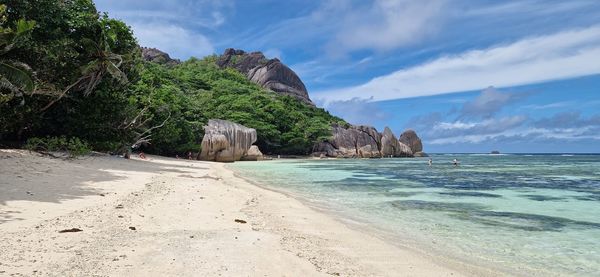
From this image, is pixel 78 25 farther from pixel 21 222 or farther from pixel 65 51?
pixel 21 222

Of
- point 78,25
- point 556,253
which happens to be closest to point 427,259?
point 556,253

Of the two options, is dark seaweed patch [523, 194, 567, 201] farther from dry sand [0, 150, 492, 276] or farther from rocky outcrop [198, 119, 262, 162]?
rocky outcrop [198, 119, 262, 162]

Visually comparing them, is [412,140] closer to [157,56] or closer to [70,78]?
[157,56]

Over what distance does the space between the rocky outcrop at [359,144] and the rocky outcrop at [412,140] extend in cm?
666

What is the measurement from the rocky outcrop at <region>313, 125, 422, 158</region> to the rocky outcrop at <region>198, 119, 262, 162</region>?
66.1ft

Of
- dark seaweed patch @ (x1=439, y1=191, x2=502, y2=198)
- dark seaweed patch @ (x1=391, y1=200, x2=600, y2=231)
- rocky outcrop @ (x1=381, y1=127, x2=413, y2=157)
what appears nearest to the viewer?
dark seaweed patch @ (x1=391, y1=200, x2=600, y2=231)

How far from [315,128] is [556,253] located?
49469mm

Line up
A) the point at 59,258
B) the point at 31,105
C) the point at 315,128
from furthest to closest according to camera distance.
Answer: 1. the point at 315,128
2. the point at 31,105
3. the point at 59,258

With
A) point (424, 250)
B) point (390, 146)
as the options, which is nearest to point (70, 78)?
point (424, 250)

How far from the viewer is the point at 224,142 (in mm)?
36719

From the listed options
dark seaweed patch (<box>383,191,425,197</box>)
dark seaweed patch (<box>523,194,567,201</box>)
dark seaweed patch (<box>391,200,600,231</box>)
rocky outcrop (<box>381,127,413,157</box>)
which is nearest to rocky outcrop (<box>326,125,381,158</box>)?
rocky outcrop (<box>381,127,413,157</box>)

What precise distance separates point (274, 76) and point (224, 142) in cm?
4510

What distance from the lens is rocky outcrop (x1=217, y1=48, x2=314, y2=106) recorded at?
79.0 meters

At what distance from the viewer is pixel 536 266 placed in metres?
5.26
